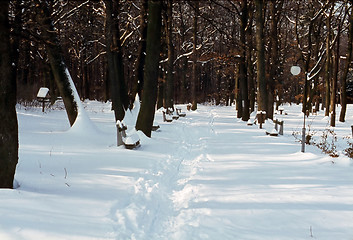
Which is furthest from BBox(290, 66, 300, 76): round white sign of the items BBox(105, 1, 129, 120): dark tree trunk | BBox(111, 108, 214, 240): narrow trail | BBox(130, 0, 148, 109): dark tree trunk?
BBox(105, 1, 129, 120): dark tree trunk

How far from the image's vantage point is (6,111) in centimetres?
417

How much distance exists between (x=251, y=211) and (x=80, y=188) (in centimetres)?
303

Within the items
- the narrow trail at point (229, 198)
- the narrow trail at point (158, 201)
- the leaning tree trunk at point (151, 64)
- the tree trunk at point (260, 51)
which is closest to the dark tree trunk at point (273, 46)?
the tree trunk at point (260, 51)

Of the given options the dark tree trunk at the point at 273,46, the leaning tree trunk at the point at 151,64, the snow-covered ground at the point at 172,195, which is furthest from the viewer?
the dark tree trunk at the point at 273,46

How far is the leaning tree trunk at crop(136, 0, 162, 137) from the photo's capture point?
9.86m

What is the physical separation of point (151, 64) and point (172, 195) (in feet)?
20.0

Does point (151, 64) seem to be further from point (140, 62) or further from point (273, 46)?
point (273, 46)

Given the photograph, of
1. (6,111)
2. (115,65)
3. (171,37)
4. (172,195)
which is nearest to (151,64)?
(115,65)

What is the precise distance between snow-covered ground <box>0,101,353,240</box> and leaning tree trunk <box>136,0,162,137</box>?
1958 millimetres

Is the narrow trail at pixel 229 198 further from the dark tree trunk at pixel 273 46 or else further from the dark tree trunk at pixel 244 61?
the dark tree trunk at pixel 273 46

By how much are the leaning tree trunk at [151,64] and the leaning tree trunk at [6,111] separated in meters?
6.29

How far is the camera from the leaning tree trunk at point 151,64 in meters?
9.86

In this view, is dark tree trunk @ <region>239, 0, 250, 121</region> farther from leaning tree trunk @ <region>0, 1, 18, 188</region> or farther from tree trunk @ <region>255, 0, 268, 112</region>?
leaning tree trunk @ <region>0, 1, 18, 188</region>

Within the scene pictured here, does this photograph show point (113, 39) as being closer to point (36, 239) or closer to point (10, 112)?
point (10, 112)
